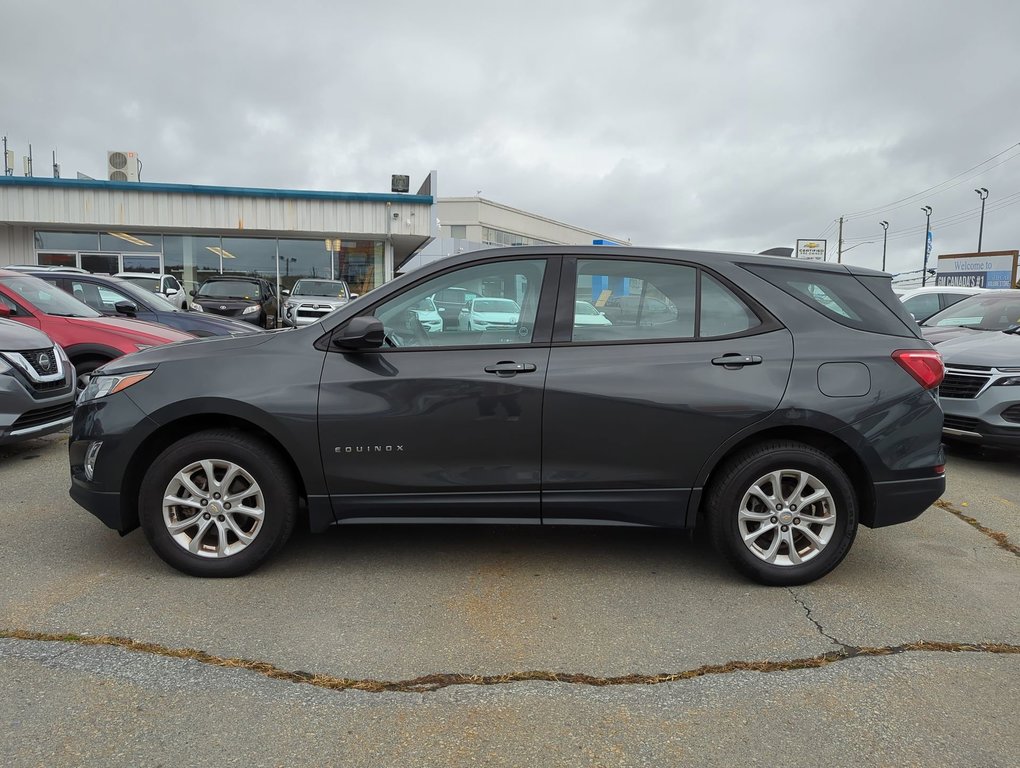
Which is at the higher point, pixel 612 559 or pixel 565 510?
pixel 565 510

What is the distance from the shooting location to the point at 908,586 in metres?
3.71

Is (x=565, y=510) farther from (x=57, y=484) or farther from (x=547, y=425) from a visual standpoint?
(x=57, y=484)

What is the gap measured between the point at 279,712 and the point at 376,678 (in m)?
0.38

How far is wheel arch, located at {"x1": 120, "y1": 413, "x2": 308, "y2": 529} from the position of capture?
11.7 feet

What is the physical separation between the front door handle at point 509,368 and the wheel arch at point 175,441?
109 cm

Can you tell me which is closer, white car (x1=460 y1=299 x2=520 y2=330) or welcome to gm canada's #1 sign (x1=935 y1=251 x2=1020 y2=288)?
white car (x1=460 y1=299 x2=520 y2=330)

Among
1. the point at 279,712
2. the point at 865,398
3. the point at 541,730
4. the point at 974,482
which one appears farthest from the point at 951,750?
the point at 974,482

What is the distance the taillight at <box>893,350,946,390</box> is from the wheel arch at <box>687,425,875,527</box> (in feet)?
1.66

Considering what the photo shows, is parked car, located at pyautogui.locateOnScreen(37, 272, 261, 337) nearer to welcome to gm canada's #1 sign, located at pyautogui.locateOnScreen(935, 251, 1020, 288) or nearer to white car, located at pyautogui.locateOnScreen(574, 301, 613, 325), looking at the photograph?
white car, located at pyautogui.locateOnScreen(574, 301, 613, 325)

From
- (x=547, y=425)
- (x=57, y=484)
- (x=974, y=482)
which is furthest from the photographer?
(x=974, y=482)

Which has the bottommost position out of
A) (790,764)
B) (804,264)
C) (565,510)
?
(790,764)

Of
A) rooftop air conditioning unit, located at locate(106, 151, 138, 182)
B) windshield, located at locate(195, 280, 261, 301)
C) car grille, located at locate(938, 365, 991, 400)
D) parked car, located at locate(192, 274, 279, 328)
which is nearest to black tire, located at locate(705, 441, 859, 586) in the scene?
car grille, located at locate(938, 365, 991, 400)

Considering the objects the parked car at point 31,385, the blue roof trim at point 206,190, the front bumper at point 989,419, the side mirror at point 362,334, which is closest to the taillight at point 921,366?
the side mirror at point 362,334

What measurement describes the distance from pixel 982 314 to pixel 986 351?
2.40m
